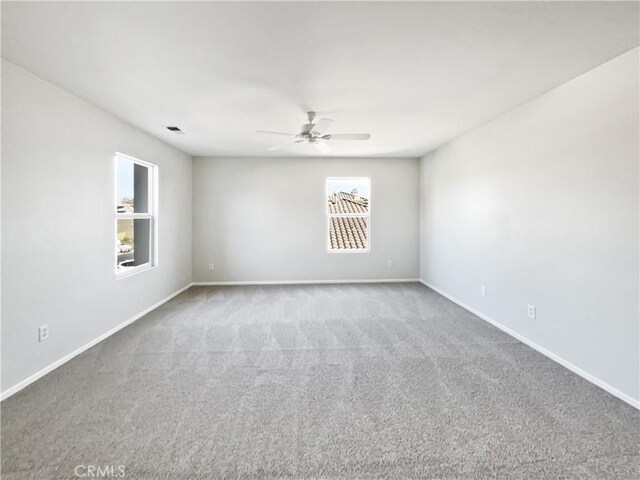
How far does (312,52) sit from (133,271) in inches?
129

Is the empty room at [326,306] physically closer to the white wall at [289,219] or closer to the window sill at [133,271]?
the window sill at [133,271]

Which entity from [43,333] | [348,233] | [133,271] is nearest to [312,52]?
[43,333]

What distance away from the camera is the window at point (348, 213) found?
582 cm

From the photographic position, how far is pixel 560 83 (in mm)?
2516

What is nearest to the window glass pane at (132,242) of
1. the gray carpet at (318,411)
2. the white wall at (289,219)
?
the gray carpet at (318,411)

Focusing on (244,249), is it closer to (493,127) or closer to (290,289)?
(290,289)

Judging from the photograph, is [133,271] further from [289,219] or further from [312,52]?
[312,52]

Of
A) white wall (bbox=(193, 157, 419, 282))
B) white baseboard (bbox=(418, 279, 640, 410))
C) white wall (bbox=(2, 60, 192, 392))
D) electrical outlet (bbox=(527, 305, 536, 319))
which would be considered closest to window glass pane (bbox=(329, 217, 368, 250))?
white wall (bbox=(193, 157, 419, 282))

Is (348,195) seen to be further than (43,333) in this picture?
Yes

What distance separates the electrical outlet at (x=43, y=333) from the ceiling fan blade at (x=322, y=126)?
297cm

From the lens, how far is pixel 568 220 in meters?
2.51

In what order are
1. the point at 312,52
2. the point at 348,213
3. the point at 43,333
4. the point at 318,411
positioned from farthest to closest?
1. the point at 348,213
2. the point at 43,333
3. the point at 312,52
4. the point at 318,411

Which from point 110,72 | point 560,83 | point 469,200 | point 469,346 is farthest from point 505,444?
point 110,72

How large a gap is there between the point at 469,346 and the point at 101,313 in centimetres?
373
